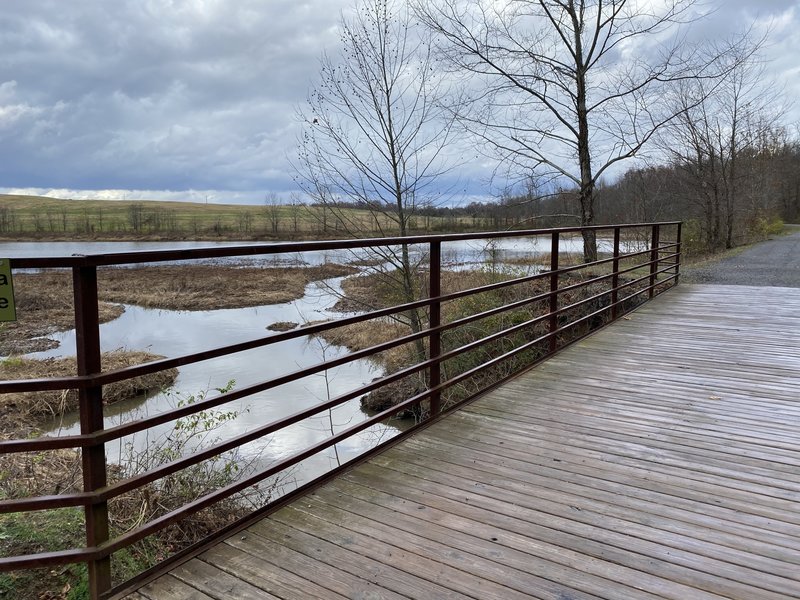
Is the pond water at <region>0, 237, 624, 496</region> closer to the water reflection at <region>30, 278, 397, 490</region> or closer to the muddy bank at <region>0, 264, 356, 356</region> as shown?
the water reflection at <region>30, 278, 397, 490</region>

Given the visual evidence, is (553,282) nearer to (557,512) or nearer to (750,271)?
(557,512)

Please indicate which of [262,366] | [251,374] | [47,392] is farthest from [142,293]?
[251,374]

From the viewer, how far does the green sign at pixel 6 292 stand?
165 cm

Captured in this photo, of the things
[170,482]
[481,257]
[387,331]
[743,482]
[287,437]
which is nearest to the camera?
[743,482]

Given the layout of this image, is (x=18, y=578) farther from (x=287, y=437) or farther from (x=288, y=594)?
(x=287, y=437)

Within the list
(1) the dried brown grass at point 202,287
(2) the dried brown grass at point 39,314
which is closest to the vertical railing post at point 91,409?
(2) the dried brown grass at point 39,314

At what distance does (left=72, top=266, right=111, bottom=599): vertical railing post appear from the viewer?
5.61ft

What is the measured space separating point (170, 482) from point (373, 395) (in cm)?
759

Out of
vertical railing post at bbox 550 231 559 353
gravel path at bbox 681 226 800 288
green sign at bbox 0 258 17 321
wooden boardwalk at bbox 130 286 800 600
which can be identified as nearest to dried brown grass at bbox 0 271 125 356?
vertical railing post at bbox 550 231 559 353

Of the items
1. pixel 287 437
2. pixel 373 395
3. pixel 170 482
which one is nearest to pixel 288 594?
pixel 170 482

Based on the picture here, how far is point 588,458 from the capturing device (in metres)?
2.82

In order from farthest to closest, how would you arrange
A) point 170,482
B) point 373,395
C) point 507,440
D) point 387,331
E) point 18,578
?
point 387,331
point 373,395
point 170,482
point 507,440
point 18,578

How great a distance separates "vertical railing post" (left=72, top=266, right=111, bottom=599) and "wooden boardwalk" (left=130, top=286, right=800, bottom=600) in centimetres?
18

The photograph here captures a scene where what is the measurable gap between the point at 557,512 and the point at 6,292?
7.05ft
